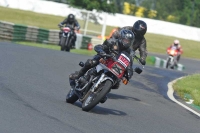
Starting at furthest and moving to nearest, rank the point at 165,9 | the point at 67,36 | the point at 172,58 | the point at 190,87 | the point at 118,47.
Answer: the point at 165,9 < the point at 172,58 < the point at 67,36 < the point at 190,87 < the point at 118,47

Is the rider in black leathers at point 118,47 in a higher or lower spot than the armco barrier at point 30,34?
higher

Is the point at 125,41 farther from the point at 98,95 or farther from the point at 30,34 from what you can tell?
the point at 30,34

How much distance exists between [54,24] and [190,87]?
1367 inches

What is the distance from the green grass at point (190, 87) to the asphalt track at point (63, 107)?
467 mm

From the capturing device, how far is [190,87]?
16.4 meters

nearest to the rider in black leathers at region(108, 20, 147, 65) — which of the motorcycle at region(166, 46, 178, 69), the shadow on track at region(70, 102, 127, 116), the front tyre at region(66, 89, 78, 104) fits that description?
the shadow on track at region(70, 102, 127, 116)

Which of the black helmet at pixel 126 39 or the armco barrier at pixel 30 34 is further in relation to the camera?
the armco barrier at pixel 30 34

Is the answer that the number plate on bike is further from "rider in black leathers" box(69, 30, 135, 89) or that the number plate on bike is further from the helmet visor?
the helmet visor

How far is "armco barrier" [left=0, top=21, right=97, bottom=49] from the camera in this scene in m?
27.3

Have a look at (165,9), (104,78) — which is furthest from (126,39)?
(165,9)

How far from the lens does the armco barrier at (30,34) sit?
89.7 feet

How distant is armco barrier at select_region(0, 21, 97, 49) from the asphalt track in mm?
11174

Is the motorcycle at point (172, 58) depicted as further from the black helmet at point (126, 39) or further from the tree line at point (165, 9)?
the tree line at point (165, 9)

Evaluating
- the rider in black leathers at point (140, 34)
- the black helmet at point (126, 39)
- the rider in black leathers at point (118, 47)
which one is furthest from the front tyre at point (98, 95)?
the rider in black leathers at point (140, 34)
